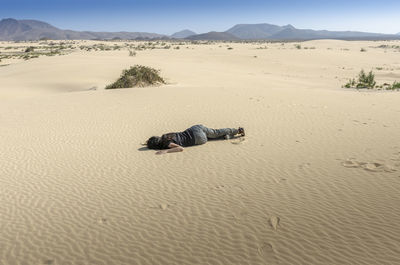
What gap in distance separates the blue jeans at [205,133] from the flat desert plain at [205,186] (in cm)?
17

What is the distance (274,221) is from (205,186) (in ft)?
4.90

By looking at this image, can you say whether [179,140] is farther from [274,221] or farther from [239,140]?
[274,221]

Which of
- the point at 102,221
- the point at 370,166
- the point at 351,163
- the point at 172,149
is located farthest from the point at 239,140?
the point at 102,221

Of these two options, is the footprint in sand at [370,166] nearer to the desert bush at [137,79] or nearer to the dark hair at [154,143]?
the dark hair at [154,143]

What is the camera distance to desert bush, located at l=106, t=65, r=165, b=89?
54.6 feet

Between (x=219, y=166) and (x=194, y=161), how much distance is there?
1.94ft

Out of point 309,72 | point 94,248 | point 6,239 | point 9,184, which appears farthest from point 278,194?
point 309,72

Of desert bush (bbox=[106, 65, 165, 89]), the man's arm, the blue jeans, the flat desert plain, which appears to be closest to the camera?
the flat desert plain

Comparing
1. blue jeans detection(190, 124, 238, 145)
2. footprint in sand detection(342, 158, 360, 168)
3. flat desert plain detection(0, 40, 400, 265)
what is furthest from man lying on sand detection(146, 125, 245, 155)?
footprint in sand detection(342, 158, 360, 168)

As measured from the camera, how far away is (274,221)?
4090mm

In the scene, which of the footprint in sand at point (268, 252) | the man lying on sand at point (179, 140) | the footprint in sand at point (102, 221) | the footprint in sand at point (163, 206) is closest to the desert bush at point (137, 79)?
the man lying on sand at point (179, 140)

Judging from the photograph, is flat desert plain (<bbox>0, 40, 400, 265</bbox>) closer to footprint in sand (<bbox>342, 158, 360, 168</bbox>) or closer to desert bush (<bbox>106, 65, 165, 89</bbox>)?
footprint in sand (<bbox>342, 158, 360, 168</bbox>)

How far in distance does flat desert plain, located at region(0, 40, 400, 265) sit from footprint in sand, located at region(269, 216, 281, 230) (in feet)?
0.04

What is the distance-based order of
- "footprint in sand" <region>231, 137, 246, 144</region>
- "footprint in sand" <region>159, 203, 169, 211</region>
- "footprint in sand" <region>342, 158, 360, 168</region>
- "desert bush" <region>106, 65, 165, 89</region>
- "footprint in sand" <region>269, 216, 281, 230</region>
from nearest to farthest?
"footprint in sand" <region>269, 216, 281, 230</region> → "footprint in sand" <region>159, 203, 169, 211</region> → "footprint in sand" <region>342, 158, 360, 168</region> → "footprint in sand" <region>231, 137, 246, 144</region> → "desert bush" <region>106, 65, 165, 89</region>
